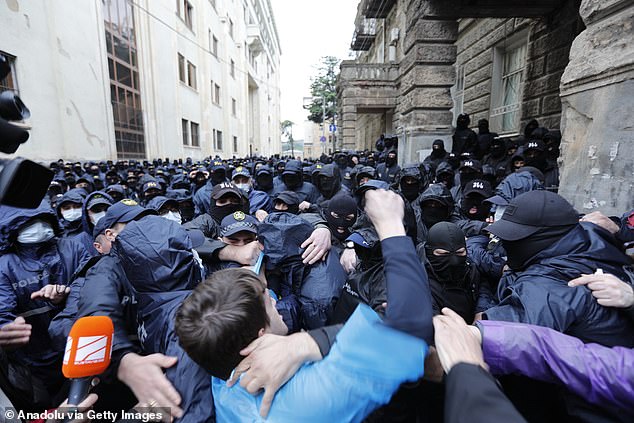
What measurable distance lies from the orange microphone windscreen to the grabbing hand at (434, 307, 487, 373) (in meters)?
1.16

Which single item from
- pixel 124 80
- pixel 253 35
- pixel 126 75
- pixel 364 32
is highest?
pixel 253 35

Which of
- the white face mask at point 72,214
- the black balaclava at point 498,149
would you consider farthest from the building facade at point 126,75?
the black balaclava at point 498,149

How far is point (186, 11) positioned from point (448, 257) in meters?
23.8

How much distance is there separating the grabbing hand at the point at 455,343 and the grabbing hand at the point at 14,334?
88.0 inches

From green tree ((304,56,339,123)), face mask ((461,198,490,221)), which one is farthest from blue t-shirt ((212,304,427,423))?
green tree ((304,56,339,123))

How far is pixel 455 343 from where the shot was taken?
1065mm

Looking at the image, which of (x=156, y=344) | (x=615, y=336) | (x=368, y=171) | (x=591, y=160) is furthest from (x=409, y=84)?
(x=156, y=344)

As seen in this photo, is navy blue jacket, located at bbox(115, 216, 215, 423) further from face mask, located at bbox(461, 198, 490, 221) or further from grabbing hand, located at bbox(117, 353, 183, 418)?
face mask, located at bbox(461, 198, 490, 221)

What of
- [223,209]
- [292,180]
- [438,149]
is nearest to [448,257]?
[223,209]

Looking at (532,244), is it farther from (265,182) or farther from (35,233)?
(265,182)

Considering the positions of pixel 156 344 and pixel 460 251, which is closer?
pixel 156 344

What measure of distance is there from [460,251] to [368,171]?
133 inches

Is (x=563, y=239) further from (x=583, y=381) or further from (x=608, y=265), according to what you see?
(x=583, y=381)

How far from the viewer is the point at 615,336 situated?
1.36 meters
